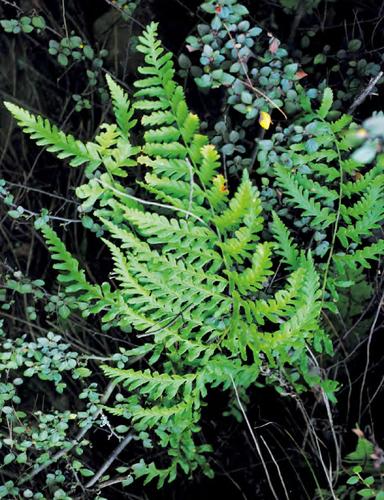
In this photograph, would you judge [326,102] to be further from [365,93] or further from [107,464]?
[107,464]

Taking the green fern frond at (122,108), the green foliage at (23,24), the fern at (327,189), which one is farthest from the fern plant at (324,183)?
the green foliage at (23,24)

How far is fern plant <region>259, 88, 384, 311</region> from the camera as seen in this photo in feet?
4.91

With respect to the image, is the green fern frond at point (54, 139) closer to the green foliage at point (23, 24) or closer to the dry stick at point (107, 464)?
the green foliage at point (23, 24)

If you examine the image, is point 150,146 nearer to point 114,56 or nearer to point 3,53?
point 114,56

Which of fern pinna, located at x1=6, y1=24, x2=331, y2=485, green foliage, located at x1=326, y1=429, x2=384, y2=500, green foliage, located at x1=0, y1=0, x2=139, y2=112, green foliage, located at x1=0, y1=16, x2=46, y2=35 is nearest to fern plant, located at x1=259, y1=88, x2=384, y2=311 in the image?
fern pinna, located at x1=6, y1=24, x2=331, y2=485

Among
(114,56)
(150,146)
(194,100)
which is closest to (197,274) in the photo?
(150,146)

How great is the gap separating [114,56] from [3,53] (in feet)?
1.42

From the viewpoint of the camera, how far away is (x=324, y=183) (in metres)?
1.65

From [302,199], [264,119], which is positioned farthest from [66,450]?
[264,119]

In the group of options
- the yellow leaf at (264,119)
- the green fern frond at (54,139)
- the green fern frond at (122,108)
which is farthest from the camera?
the yellow leaf at (264,119)

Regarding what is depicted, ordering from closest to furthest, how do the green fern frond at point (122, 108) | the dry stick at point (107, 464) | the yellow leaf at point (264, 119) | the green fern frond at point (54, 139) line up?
the green fern frond at point (54, 139) → the green fern frond at point (122, 108) → the yellow leaf at point (264, 119) → the dry stick at point (107, 464)

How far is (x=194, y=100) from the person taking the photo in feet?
6.33

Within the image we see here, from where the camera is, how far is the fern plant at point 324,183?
1.50 metres

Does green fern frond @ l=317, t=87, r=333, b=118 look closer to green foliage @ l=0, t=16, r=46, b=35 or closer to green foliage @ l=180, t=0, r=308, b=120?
green foliage @ l=180, t=0, r=308, b=120
